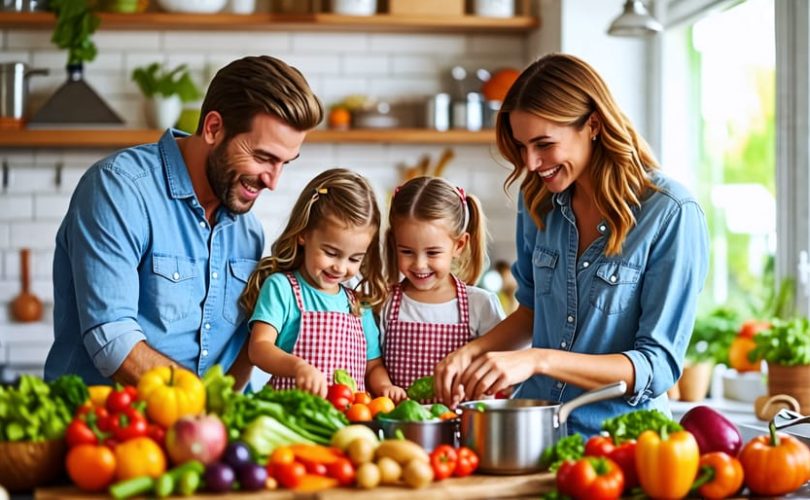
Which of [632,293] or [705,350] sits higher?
[632,293]

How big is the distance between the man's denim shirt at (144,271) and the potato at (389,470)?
85 centimetres

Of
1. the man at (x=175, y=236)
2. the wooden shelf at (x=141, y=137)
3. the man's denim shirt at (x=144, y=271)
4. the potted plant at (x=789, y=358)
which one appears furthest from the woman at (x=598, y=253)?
the wooden shelf at (x=141, y=137)

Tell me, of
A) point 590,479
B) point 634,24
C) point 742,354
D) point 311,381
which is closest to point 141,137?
point 634,24

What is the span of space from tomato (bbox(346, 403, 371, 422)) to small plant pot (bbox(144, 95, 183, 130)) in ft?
10.8

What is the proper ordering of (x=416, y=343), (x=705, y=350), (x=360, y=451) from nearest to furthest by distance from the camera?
(x=360, y=451)
(x=416, y=343)
(x=705, y=350)

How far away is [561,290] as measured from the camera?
270 cm

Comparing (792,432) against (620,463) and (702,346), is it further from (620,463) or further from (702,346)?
(702,346)

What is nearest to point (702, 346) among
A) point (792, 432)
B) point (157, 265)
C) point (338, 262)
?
point (792, 432)

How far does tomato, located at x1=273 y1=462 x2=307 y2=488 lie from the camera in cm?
192

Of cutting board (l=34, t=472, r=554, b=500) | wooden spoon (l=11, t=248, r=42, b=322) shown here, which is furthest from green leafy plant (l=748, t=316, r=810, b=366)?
wooden spoon (l=11, t=248, r=42, b=322)

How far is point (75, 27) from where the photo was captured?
5.12 meters

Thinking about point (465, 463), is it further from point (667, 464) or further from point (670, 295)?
point (670, 295)

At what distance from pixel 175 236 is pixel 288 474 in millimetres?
1035

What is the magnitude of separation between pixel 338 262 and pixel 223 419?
0.97 metres
